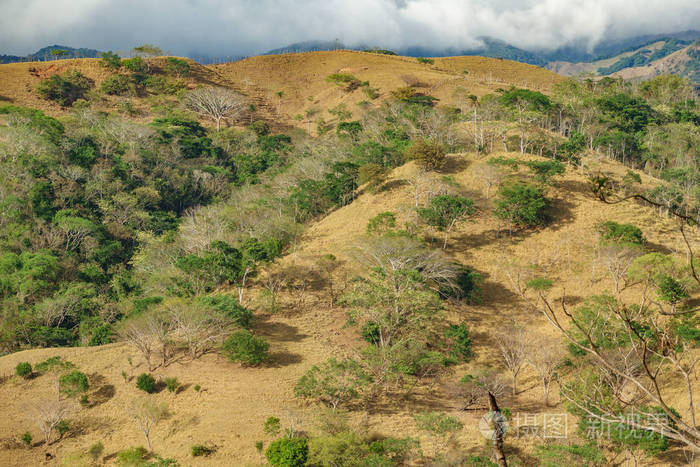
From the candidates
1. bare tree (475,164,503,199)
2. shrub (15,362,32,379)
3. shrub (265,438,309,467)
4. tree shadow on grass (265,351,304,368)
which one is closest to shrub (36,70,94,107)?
shrub (15,362,32,379)

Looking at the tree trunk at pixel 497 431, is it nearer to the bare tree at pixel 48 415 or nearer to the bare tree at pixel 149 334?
the bare tree at pixel 48 415

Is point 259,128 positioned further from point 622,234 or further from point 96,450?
point 96,450

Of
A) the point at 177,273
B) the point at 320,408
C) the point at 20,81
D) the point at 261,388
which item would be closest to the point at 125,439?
the point at 261,388

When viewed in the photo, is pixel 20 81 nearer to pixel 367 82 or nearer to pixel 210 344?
pixel 367 82

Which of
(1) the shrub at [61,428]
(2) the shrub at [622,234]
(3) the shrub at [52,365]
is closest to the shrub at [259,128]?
(3) the shrub at [52,365]

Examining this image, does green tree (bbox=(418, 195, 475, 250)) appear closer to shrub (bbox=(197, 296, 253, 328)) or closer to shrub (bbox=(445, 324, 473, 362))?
shrub (bbox=(445, 324, 473, 362))

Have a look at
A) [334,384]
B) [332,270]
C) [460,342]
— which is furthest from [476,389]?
[332,270]
